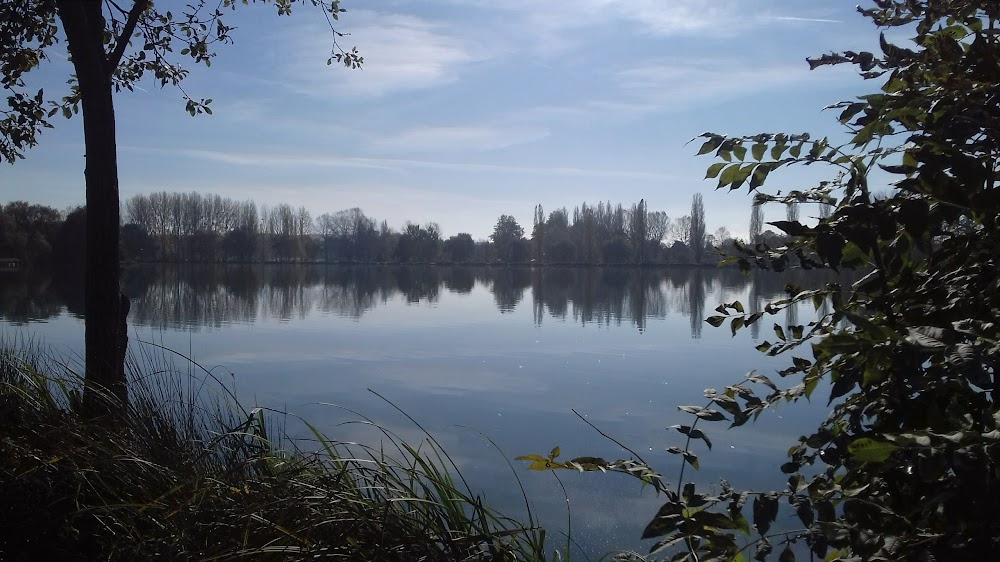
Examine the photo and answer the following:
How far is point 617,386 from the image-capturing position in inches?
432

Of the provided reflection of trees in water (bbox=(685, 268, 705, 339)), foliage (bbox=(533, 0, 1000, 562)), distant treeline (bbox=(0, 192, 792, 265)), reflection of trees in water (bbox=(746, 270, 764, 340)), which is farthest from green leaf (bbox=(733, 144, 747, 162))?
distant treeline (bbox=(0, 192, 792, 265))

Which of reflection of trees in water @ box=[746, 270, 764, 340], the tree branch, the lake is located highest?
the tree branch

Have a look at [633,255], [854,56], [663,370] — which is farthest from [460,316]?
[633,255]

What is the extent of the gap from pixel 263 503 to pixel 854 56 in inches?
89.0

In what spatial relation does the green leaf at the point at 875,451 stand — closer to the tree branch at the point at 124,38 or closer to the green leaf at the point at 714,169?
the green leaf at the point at 714,169

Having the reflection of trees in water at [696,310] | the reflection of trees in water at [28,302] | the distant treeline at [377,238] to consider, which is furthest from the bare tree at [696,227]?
the reflection of trees in water at [28,302]

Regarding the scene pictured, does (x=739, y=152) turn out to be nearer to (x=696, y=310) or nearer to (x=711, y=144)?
(x=711, y=144)

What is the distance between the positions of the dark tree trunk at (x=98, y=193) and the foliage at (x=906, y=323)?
4.11 metres

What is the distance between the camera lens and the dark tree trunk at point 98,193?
15.7 ft

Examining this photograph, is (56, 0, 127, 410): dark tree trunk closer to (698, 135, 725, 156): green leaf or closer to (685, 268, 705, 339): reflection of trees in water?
(698, 135, 725, 156): green leaf

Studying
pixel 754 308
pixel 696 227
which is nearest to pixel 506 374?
pixel 754 308

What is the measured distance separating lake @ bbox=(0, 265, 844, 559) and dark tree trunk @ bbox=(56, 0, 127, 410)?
21.0 inches

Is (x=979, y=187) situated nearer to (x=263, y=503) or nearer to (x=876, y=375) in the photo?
(x=876, y=375)

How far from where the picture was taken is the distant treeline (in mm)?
65125
